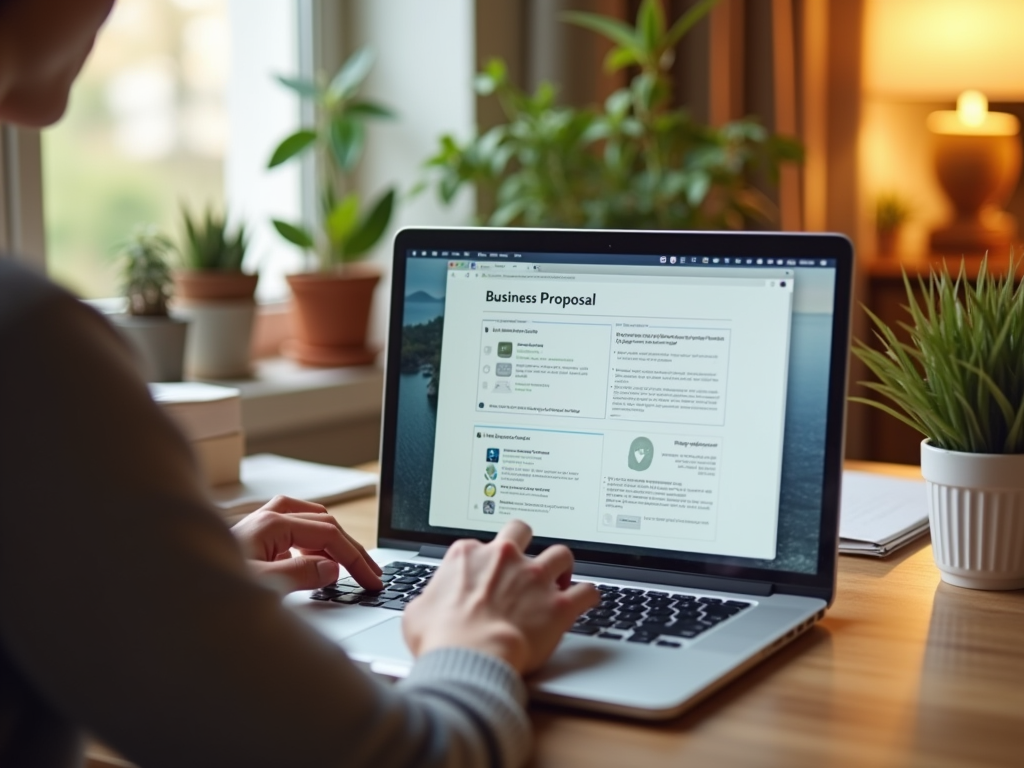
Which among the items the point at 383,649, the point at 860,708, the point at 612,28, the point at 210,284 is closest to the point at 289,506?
the point at 383,649

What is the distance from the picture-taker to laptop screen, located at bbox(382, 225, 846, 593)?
37.2 inches

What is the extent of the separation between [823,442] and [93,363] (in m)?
0.55

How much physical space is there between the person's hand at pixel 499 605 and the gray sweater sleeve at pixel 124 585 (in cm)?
16

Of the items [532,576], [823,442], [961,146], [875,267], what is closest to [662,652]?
[532,576]

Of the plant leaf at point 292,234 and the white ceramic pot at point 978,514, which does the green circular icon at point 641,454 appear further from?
the plant leaf at point 292,234

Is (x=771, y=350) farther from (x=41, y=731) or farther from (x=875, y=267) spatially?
(x=875, y=267)

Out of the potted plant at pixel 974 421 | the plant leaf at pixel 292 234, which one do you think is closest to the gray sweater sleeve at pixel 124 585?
the potted plant at pixel 974 421

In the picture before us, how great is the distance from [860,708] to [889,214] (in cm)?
285

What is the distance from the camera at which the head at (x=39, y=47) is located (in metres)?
0.60

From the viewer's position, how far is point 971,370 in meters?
0.96

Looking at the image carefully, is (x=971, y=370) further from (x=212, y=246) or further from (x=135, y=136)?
(x=135, y=136)

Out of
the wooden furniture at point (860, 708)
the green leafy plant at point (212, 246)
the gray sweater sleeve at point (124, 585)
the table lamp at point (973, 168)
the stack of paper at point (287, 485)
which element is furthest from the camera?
the table lamp at point (973, 168)

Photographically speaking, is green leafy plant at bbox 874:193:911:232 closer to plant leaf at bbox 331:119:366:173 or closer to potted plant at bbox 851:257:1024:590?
plant leaf at bbox 331:119:366:173

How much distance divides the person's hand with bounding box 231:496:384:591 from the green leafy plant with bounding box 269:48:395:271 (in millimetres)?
1140
